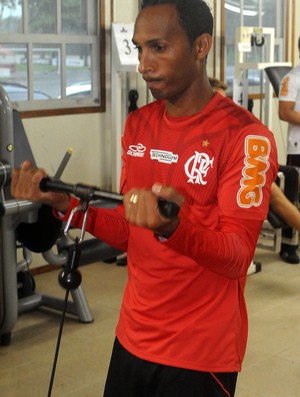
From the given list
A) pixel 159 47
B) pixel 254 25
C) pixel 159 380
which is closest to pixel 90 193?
pixel 159 47

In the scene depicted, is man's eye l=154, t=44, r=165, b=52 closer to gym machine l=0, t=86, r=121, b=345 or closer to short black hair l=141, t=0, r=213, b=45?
short black hair l=141, t=0, r=213, b=45

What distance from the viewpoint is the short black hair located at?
133 centimetres

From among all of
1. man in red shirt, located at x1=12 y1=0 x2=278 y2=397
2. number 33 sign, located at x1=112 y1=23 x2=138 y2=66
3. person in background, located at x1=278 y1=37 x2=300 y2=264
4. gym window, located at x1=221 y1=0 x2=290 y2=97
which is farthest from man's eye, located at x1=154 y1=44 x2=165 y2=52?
gym window, located at x1=221 y1=0 x2=290 y2=97

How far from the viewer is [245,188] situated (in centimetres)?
129

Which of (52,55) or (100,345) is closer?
(100,345)

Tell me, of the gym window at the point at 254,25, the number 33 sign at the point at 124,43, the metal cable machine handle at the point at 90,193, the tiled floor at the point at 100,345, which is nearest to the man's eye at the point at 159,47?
the metal cable machine handle at the point at 90,193

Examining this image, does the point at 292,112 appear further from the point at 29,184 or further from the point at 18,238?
the point at 29,184

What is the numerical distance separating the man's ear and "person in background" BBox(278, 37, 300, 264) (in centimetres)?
355

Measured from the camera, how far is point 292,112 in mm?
4816

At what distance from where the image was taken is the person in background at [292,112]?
15.8 ft

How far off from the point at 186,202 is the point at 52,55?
3496mm

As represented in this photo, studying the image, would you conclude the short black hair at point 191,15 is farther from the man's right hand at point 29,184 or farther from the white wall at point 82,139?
the white wall at point 82,139

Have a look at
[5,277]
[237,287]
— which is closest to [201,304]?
[237,287]

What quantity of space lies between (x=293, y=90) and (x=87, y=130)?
1.43 m
